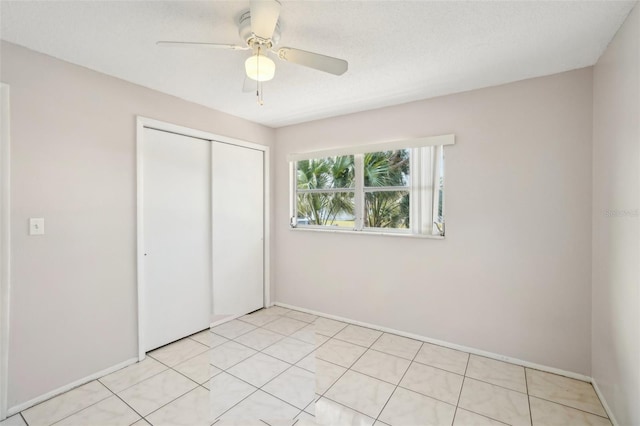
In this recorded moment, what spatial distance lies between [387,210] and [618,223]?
70.0 inches

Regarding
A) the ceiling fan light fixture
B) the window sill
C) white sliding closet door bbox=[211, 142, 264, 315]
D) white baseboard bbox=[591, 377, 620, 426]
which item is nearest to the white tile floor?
white baseboard bbox=[591, 377, 620, 426]

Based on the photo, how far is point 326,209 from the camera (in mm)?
3654

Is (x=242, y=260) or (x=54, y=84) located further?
(x=242, y=260)

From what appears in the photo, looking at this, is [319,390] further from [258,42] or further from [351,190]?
[258,42]

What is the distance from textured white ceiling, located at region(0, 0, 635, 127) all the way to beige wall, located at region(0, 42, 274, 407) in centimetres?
23

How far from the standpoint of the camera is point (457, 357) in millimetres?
2605

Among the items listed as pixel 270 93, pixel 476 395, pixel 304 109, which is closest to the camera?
pixel 476 395

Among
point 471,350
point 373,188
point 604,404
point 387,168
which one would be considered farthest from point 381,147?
point 604,404

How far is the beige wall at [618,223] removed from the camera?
1.54 meters

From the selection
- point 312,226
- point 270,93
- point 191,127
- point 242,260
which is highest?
point 270,93

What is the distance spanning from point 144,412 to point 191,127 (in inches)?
94.3

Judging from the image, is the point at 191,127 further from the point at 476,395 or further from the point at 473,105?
the point at 476,395

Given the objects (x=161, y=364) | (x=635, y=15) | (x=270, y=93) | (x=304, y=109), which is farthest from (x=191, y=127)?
(x=635, y=15)

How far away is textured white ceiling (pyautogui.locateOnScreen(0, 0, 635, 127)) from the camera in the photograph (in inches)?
62.2
